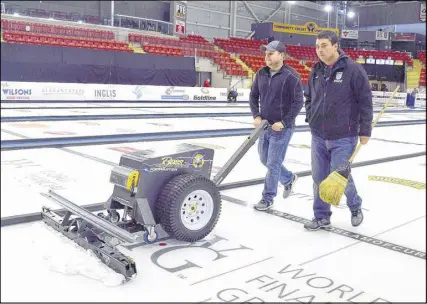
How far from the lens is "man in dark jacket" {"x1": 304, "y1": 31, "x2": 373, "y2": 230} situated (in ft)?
10.7

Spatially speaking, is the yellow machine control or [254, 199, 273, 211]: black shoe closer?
the yellow machine control

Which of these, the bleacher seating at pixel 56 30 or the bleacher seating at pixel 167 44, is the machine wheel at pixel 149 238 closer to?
the bleacher seating at pixel 167 44

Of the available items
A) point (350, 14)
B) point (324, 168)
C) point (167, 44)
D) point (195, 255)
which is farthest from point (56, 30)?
point (350, 14)

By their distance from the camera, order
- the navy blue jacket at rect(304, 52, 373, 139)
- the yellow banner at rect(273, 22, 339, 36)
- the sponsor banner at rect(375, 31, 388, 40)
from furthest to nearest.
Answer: the sponsor banner at rect(375, 31, 388, 40), the yellow banner at rect(273, 22, 339, 36), the navy blue jacket at rect(304, 52, 373, 139)

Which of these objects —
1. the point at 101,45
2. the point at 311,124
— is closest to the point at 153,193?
the point at 311,124

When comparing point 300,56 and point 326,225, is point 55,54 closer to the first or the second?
point 326,225

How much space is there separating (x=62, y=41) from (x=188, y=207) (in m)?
18.1

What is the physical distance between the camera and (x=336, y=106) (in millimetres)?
3299

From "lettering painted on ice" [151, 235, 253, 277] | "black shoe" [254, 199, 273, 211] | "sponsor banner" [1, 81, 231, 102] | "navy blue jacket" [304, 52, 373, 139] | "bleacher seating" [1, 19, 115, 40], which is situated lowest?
"lettering painted on ice" [151, 235, 253, 277]

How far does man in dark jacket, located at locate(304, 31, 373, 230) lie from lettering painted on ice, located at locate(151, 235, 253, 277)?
737 mm

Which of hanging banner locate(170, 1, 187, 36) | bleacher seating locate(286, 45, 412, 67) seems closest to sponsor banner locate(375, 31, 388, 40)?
bleacher seating locate(286, 45, 412, 67)

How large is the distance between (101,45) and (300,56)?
638 inches

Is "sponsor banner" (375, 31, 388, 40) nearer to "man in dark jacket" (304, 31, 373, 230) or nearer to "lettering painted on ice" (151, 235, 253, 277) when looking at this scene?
"man in dark jacket" (304, 31, 373, 230)

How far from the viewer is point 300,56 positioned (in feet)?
107
